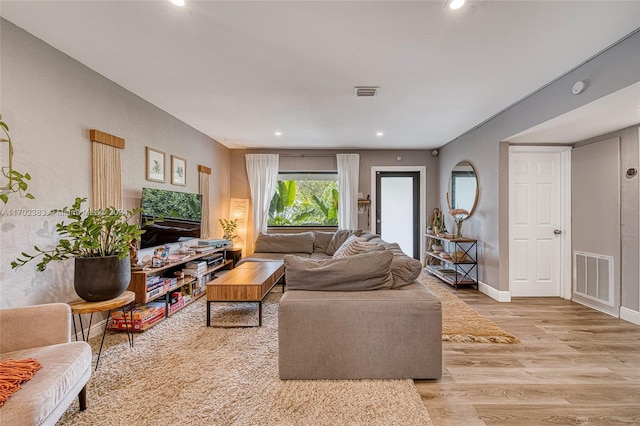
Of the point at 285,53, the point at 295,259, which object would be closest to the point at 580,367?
the point at 295,259

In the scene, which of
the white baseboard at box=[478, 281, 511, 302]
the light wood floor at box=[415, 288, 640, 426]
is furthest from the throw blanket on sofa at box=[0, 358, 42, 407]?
the white baseboard at box=[478, 281, 511, 302]

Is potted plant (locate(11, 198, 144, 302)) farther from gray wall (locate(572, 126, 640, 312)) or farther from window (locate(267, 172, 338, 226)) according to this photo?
gray wall (locate(572, 126, 640, 312))

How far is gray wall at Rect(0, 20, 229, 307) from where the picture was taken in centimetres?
197

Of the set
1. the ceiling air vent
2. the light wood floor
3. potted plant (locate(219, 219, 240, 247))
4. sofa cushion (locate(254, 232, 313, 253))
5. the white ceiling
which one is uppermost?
the white ceiling

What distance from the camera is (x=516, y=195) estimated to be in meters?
3.95

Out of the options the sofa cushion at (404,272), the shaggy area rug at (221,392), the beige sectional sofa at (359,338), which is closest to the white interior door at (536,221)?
the sofa cushion at (404,272)

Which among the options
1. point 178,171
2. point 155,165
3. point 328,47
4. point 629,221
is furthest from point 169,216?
point 629,221

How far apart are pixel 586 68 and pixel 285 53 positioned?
260 centimetres

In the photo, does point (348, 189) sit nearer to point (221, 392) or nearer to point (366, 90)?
point (366, 90)

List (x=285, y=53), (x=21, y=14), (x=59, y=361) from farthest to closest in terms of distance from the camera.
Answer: (x=285, y=53)
(x=21, y=14)
(x=59, y=361)

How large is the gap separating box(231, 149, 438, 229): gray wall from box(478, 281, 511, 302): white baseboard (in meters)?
2.15

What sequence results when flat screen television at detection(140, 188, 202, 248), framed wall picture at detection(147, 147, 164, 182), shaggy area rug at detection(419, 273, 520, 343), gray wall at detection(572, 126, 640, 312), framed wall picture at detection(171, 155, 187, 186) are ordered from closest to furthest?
shaggy area rug at detection(419, 273, 520, 343)
gray wall at detection(572, 126, 640, 312)
flat screen television at detection(140, 188, 202, 248)
framed wall picture at detection(147, 147, 164, 182)
framed wall picture at detection(171, 155, 187, 186)

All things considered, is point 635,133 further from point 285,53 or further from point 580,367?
point 285,53

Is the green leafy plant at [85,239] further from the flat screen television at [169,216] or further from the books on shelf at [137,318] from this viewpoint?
the books on shelf at [137,318]
